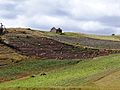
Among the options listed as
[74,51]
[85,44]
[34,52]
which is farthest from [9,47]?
[85,44]

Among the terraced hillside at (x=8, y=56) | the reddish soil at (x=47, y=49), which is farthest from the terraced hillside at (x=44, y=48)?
the terraced hillside at (x=8, y=56)

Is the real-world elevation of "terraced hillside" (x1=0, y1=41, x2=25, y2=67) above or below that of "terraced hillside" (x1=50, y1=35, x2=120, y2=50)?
below

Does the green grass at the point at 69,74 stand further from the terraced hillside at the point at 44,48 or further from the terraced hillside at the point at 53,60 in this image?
the terraced hillside at the point at 44,48

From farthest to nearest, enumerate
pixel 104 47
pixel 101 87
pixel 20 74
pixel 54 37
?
pixel 54 37
pixel 104 47
pixel 20 74
pixel 101 87

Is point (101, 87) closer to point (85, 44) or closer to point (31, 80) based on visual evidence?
point (31, 80)

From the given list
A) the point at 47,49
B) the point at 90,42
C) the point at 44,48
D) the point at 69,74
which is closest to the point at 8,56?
the point at 47,49

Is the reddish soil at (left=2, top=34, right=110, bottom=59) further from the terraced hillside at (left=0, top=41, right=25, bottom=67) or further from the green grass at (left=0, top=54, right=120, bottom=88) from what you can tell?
the green grass at (left=0, top=54, right=120, bottom=88)

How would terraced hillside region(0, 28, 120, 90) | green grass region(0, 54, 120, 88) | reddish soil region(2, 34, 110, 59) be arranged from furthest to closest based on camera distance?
reddish soil region(2, 34, 110, 59) < green grass region(0, 54, 120, 88) < terraced hillside region(0, 28, 120, 90)

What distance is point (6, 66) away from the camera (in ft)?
208

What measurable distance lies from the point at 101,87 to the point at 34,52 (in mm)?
39520

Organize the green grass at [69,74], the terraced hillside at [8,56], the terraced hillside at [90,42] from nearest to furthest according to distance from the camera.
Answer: the green grass at [69,74]
the terraced hillside at [8,56]
the terraced hillside at [90,42]

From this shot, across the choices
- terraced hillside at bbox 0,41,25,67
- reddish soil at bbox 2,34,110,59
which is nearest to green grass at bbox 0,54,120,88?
terraced hillside at bbox 0,41,25,67

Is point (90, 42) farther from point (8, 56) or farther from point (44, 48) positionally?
point (8, 56)

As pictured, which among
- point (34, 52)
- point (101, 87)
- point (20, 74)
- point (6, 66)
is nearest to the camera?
point (101, 87)
